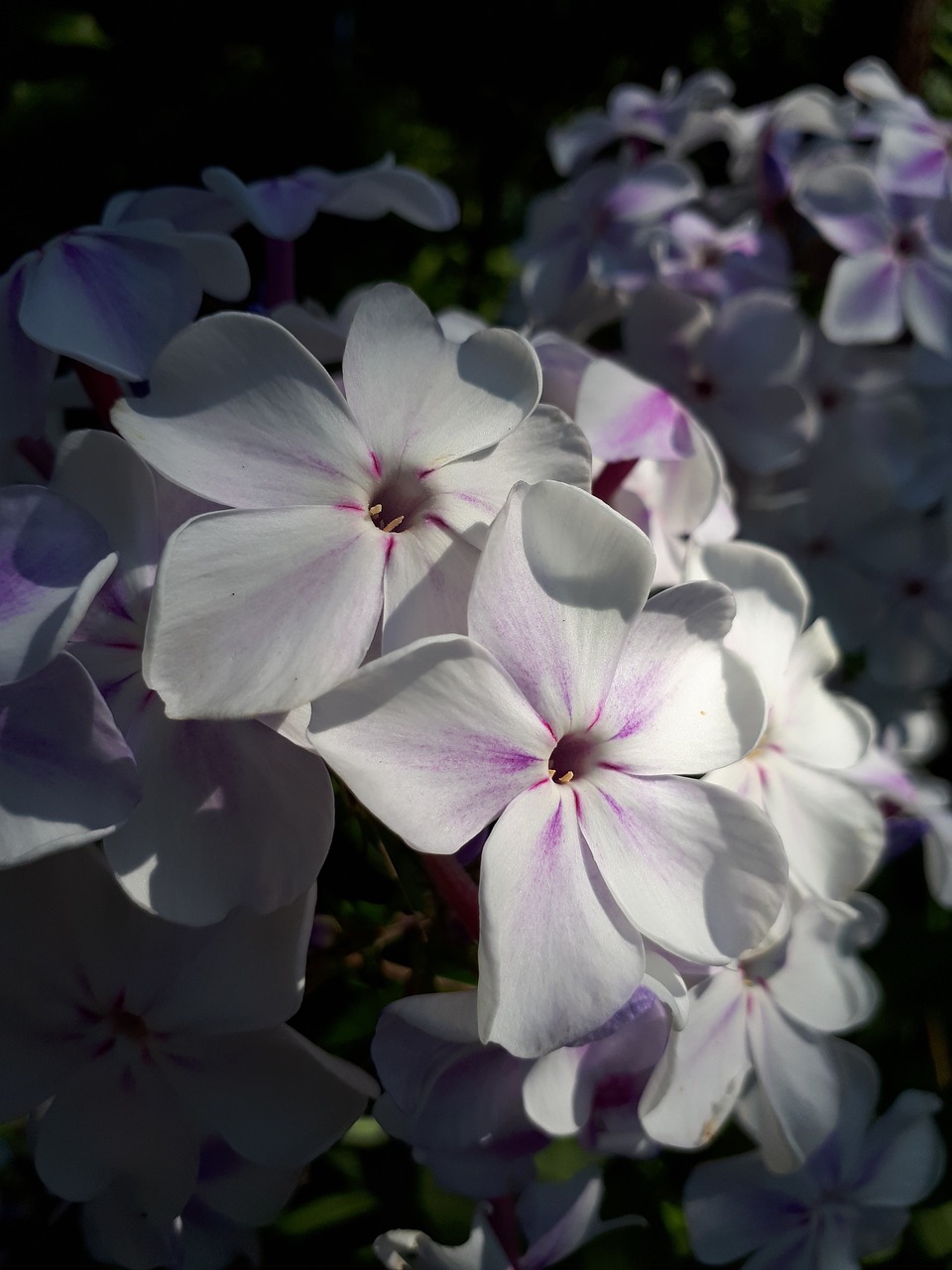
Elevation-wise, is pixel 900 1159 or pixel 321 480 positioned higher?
pixel 321 480

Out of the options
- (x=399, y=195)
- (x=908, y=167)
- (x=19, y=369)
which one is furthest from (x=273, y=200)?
(x=908, y=167)

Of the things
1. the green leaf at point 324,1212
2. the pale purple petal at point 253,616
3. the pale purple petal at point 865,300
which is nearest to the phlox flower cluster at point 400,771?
the pale purple petal at point 253,616

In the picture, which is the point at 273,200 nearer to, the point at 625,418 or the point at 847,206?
the point at 625,418

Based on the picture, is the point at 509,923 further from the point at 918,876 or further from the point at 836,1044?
the point at 918,876

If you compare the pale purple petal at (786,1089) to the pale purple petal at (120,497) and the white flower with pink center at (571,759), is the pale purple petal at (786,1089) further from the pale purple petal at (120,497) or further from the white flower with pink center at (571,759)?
the pale purple petal at (120,497)

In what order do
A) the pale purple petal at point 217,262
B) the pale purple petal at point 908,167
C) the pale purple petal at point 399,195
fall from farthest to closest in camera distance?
the pale purple petal at point 908,167 < the pale purple petal at point 399,195 < the pale purple petal at point 217,262

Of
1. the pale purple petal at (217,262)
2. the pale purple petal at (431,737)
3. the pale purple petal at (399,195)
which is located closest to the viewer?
the pale purple petal at (431,737)
